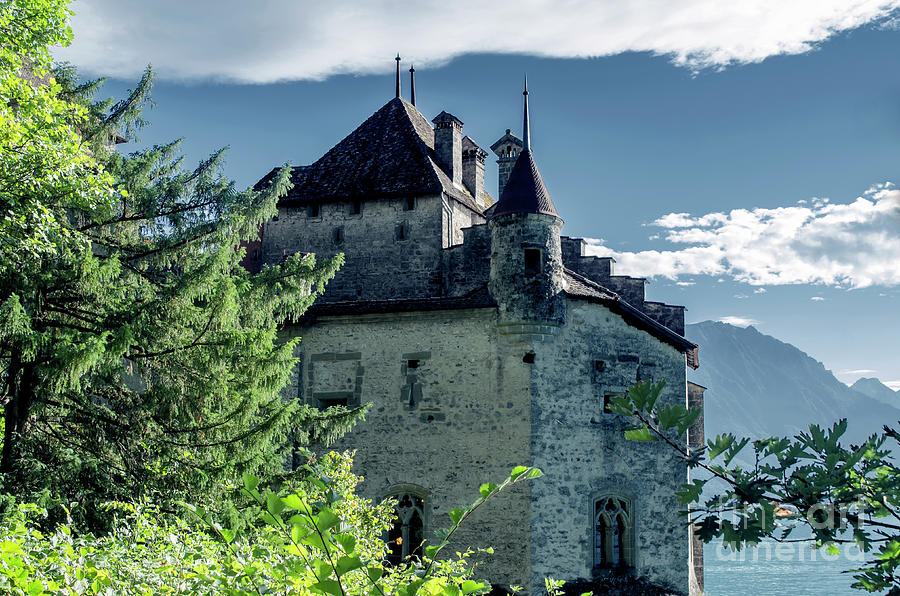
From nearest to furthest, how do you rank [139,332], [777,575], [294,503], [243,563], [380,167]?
1. [294,503]
2. [243,563]
3. [139,332]
4. [380,167]
5. [777,575]

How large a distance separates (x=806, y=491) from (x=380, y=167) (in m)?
19.7

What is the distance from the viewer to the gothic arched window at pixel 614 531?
1755 cm

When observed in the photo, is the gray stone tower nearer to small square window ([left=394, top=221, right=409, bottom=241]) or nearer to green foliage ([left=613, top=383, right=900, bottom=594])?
small square window ([left=394, top=221, right=409, bottom=241])

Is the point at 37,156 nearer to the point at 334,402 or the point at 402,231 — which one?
the point at 334,402

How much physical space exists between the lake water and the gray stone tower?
135ft

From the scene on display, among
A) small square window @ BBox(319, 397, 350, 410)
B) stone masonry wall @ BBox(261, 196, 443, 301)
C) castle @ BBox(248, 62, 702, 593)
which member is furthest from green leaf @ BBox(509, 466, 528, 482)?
stone masonry wall @ BBox(261, 196, 443, 301)

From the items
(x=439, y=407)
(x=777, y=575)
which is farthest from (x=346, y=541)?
(x=777, y=575)

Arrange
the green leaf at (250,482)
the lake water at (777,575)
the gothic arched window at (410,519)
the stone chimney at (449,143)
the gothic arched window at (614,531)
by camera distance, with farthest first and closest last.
Result: the lake water at (777,575), the stone chimney at (449,143), the gothic arched window at (410,519), the gothic arched window at (614,531), the green leaf at (250,482)

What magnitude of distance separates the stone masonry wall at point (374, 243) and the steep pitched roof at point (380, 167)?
34 cm

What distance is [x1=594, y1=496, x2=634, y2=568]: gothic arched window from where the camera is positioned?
17547mm

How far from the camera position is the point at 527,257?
59.0 ft

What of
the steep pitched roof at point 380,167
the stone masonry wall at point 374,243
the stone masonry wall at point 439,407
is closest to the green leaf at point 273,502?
the stone masonry wall at point 439,407

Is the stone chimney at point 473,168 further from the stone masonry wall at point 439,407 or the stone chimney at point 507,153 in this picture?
the stone masonry wall at point 439,407

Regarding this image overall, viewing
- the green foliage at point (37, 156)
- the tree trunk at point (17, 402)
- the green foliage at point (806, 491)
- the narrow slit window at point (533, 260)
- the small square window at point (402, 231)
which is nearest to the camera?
the green foliage at point (806, 491)
